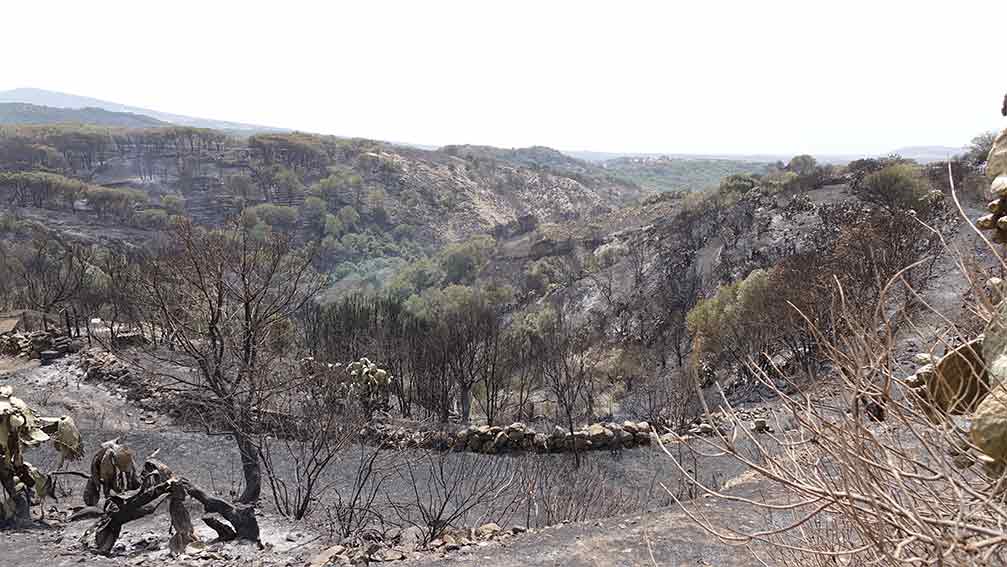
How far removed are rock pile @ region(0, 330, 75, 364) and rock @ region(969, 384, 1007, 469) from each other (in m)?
20.1

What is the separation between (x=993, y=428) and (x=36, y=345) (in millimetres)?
21255

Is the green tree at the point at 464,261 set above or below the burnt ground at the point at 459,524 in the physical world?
below

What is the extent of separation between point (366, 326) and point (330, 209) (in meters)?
76.6

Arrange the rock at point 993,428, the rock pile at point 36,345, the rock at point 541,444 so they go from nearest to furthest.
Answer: the rock at point 993,428 < the rock at point 541,444 < the rock pile at point 36,345

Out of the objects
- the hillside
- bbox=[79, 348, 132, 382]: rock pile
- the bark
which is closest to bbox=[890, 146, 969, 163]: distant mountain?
the bark

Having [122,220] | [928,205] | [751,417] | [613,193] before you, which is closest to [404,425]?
[751,417]

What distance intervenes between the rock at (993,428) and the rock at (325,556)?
5.08 m

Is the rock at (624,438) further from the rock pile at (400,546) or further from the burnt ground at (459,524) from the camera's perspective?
the rock pile at (400,546)

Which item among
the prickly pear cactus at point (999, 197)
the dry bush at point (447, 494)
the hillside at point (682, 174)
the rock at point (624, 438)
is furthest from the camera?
the hillside at point (682, 174)

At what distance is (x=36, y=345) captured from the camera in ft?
55.9

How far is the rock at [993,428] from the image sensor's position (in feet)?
8.09

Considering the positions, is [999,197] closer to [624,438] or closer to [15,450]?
[15,450]

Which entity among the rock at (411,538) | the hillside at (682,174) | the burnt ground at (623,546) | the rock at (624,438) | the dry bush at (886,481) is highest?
the hillside at (682,174)

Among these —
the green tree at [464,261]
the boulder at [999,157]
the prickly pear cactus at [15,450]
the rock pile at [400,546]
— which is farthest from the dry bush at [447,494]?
the green tree at [464,261]
